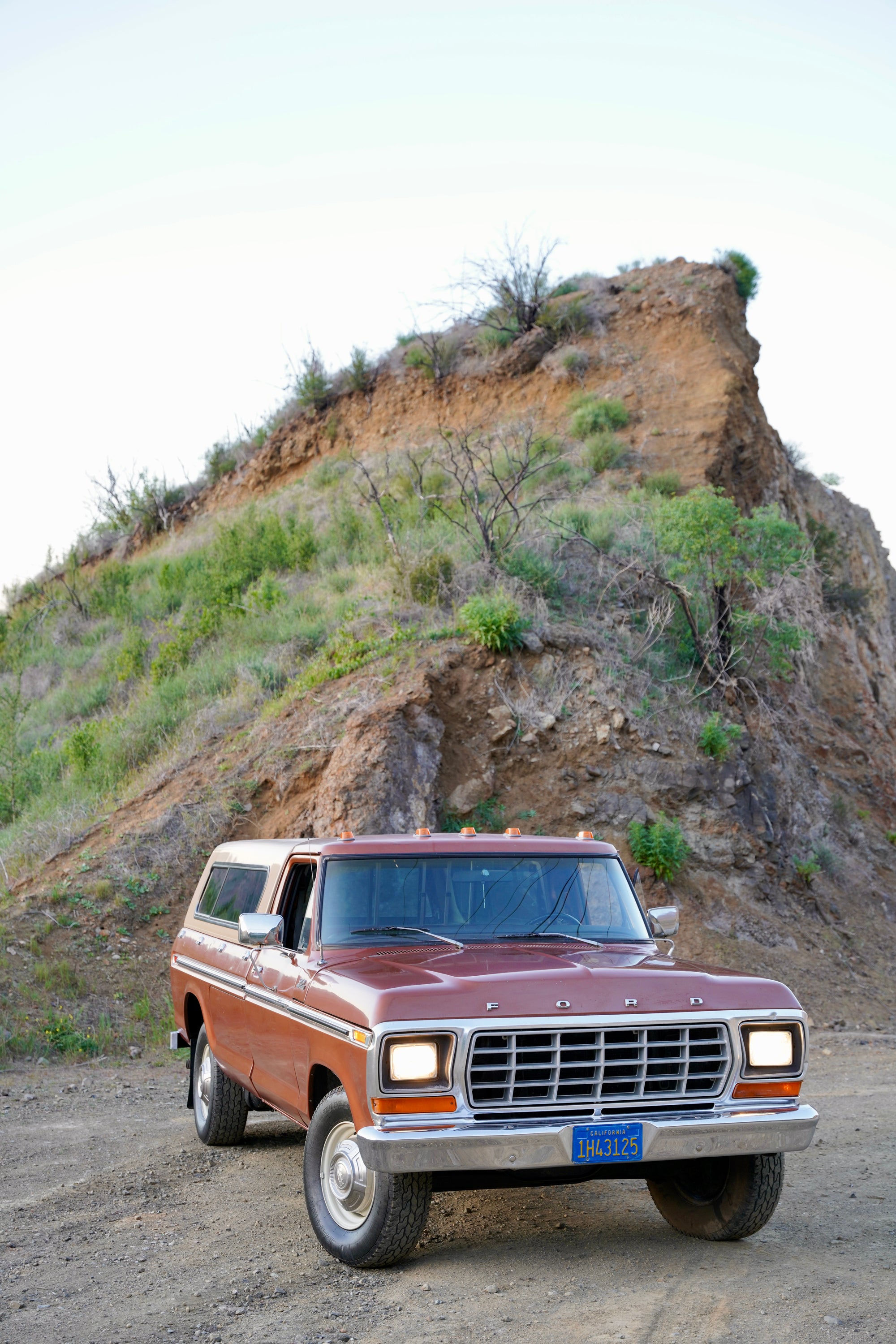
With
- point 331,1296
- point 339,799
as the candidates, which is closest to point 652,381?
point 339,799

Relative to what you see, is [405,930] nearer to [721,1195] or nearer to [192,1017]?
[721,1195]

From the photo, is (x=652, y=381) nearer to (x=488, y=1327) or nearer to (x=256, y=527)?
(x=256, y=527)

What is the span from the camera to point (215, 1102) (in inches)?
305

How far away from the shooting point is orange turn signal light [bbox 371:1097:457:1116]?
187 inches

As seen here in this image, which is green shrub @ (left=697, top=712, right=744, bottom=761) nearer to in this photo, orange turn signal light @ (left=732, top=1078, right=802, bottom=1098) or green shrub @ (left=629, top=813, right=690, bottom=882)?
green shrub @ (left=629, top=813, right=690, bottom=882)

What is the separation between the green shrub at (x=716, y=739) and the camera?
16562mm

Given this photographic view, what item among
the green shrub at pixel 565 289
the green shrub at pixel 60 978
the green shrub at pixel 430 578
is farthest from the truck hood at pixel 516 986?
the green shrub at pixel 565 289

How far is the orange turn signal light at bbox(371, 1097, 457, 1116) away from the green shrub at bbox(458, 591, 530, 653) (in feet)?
38.5

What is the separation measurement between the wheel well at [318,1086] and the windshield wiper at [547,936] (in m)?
1.15

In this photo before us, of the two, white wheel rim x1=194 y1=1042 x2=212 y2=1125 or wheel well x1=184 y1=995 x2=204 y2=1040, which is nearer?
white wheel rim x1=194 y1=1042 x2=212 y2=1125

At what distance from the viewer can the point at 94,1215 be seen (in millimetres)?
6457

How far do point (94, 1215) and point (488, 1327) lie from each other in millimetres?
2922

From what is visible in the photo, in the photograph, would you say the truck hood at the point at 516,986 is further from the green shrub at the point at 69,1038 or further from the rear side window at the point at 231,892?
the green shrub at the point at 69,1038

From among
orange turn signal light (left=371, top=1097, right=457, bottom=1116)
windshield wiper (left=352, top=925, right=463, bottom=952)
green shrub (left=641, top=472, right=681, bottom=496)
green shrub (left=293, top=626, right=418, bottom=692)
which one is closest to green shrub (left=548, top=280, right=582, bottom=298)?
green shrub (left=641, top=472, right=681, bottom=496)
